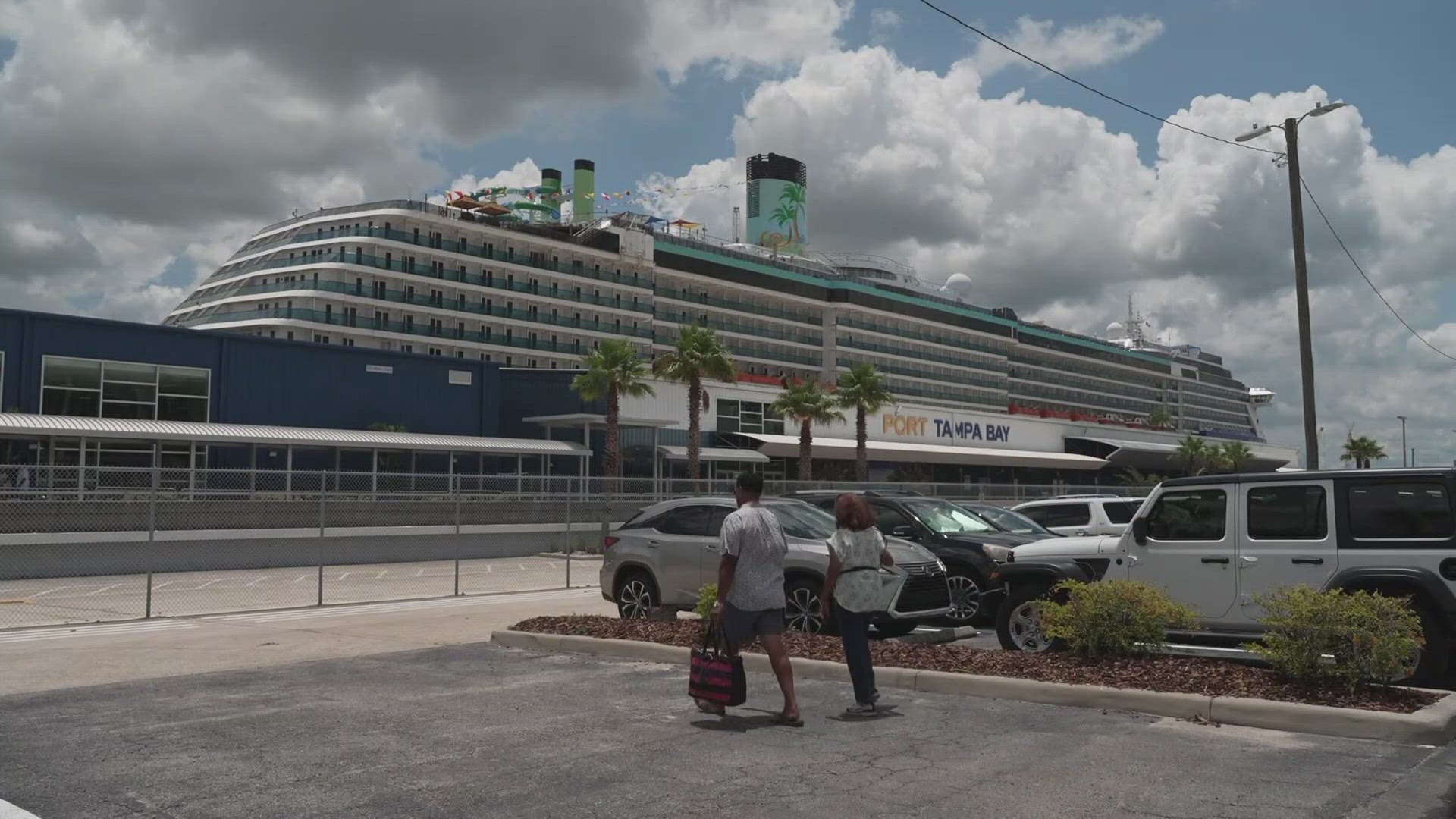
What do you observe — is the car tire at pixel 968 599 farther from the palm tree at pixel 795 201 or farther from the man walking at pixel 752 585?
the palm tree at pixel 795 201

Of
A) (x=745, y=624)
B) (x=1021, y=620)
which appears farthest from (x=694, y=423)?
(x=745, y=624)

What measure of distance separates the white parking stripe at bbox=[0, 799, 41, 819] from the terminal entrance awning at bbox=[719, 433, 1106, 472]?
53.7m

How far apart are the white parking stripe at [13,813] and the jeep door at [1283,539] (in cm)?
818

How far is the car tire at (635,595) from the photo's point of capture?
517 inches

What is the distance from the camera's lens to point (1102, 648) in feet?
29.4

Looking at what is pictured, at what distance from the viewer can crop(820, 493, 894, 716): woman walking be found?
7723 mm

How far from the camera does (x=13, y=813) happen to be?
5.38m

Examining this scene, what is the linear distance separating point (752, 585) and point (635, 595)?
19.5 feet

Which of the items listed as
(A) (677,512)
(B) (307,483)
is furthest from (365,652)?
(B) (307,483)

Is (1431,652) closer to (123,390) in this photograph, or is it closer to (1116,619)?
(1116,619)

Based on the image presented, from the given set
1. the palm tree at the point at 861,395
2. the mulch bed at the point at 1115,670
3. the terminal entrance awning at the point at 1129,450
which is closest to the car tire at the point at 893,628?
the mulch bed at the point at 1115,670

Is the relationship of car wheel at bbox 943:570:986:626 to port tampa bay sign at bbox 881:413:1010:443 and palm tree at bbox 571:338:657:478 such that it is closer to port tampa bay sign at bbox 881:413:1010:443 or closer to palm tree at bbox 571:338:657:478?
palm tree at bbox 571:338:657:478

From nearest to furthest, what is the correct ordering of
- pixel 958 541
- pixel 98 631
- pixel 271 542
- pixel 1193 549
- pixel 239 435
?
1. pixel 1193 549
2. pixel 958 541
3. pixel 98 631
4. pixel 271 542
5. pixel 239 435

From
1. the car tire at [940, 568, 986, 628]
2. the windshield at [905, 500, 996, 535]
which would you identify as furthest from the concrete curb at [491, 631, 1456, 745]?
the windshield at [905, 500, 996, 535]
